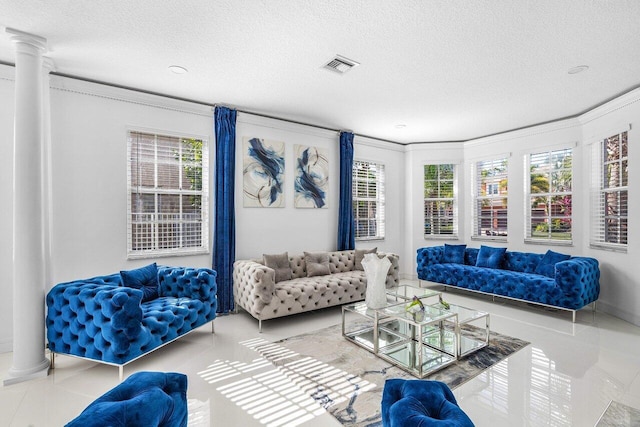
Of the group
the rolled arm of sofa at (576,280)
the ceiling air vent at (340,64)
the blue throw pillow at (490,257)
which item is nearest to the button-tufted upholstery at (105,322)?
the ceiling air vent at (340,64)

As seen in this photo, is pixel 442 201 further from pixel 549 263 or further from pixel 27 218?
pixel 27 218

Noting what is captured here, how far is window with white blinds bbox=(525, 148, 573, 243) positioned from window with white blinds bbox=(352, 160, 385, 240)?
9.00 ft

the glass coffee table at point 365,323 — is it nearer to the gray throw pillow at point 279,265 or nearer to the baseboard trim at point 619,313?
the gray throw pillow at point 279,265

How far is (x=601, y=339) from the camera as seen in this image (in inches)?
140

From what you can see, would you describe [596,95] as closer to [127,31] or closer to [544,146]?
[544,146]

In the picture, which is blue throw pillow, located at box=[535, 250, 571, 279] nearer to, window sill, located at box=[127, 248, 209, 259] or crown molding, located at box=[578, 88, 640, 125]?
crown molding, located at box=[578, 88, 640, 125]

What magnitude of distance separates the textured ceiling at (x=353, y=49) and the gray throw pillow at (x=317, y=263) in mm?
2349

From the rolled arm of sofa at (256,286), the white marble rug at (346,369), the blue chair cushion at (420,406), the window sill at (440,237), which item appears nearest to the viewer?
the blue chair cushion at (420,406)

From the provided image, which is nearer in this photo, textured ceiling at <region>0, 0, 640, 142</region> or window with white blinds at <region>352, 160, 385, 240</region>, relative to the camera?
textured ceiling at <region>0, 0, 640, 142</region>

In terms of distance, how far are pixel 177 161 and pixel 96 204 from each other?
3.67ft

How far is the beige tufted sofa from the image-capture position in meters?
3.79

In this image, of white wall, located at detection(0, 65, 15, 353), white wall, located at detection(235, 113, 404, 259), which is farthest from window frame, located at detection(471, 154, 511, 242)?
white wall, located at detection(0, 65, 15, 353)

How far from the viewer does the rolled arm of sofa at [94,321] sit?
2.63 m

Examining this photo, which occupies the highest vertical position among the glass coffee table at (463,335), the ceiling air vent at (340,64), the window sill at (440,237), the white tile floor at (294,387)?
the ceiling air vent at (340,64)
